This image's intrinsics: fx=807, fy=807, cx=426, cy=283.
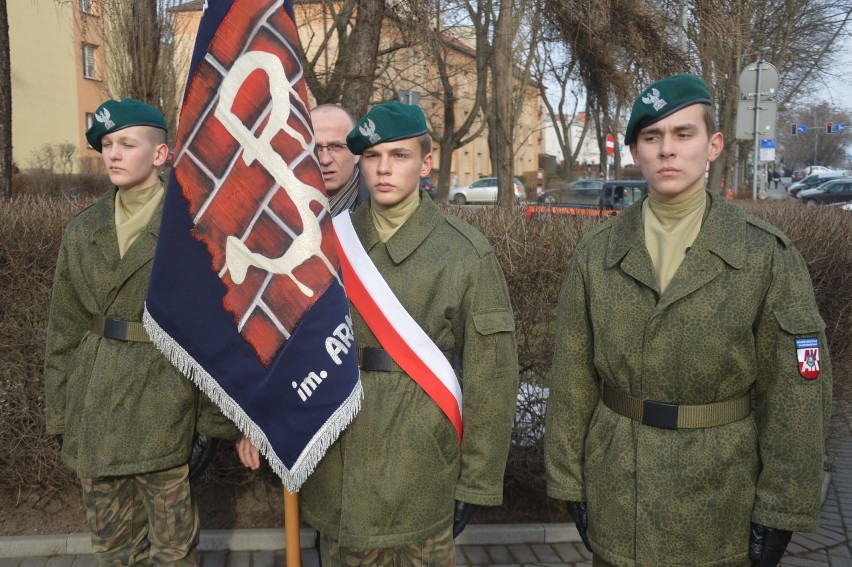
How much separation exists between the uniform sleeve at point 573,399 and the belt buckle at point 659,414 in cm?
22

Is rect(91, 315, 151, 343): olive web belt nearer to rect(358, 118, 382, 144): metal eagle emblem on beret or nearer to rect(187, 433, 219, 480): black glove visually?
rect(187, 433, 219, 480): black glove

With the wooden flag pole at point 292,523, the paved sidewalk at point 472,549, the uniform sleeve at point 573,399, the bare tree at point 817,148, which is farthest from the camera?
the bare tree at point 817,148

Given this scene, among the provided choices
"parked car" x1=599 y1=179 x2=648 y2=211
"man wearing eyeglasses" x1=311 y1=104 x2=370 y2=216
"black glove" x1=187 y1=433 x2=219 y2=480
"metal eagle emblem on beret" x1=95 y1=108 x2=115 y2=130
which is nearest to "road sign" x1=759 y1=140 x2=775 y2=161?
"parked car" x1=599 y1=179 x2=648 y2=211

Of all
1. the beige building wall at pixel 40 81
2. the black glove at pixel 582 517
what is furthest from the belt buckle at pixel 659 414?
the beige building wall at pixel 40 81

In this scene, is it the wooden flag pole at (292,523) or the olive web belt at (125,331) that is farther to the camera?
the olive web belt at (125,331)

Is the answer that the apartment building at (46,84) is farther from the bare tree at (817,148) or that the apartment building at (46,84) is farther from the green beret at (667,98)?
the bare tree at (817,148)

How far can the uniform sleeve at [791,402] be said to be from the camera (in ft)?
7.11

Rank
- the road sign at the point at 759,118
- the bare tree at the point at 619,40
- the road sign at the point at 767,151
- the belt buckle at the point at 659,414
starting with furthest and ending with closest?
the road sign at the point at 767,151 < the road sign at the point at 759,118 < the bare tree at the point at 619,40 < the belt buckle at the point at 659,414

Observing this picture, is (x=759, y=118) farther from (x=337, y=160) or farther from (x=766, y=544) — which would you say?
(x=766, y=544)

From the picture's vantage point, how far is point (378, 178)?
2586mm

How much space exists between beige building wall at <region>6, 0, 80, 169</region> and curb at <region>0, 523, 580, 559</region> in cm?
2926

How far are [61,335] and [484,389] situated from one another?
1737 mm

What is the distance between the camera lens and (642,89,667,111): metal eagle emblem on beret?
225 centimetres

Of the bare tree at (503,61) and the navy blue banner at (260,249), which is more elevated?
the bare tree at (503,61)
